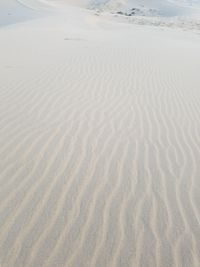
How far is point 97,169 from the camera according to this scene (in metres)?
4.35

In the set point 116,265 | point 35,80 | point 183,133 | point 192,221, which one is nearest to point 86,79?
point 35,80

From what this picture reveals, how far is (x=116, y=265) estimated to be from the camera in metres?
2.97

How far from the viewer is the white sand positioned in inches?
124

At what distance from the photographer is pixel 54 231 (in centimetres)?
326

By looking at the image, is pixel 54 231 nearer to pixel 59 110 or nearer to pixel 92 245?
pixel 92 245

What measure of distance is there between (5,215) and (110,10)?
35.5 meters

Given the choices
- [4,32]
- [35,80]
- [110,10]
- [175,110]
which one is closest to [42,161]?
[175,110]

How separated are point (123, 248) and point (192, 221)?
0.85m

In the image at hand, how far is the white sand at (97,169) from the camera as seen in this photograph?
3143 millimetres

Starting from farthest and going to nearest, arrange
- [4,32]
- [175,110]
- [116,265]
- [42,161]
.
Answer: [4,32] < [175,110] < [42,161] < [116,265]

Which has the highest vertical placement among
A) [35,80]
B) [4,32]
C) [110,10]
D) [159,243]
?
[159,243]

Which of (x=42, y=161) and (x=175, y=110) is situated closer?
(x=42, y=161)

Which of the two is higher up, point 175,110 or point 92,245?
point 92,245

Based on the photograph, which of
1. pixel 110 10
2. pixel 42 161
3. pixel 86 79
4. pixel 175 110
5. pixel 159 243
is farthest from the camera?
pixel 110 10
